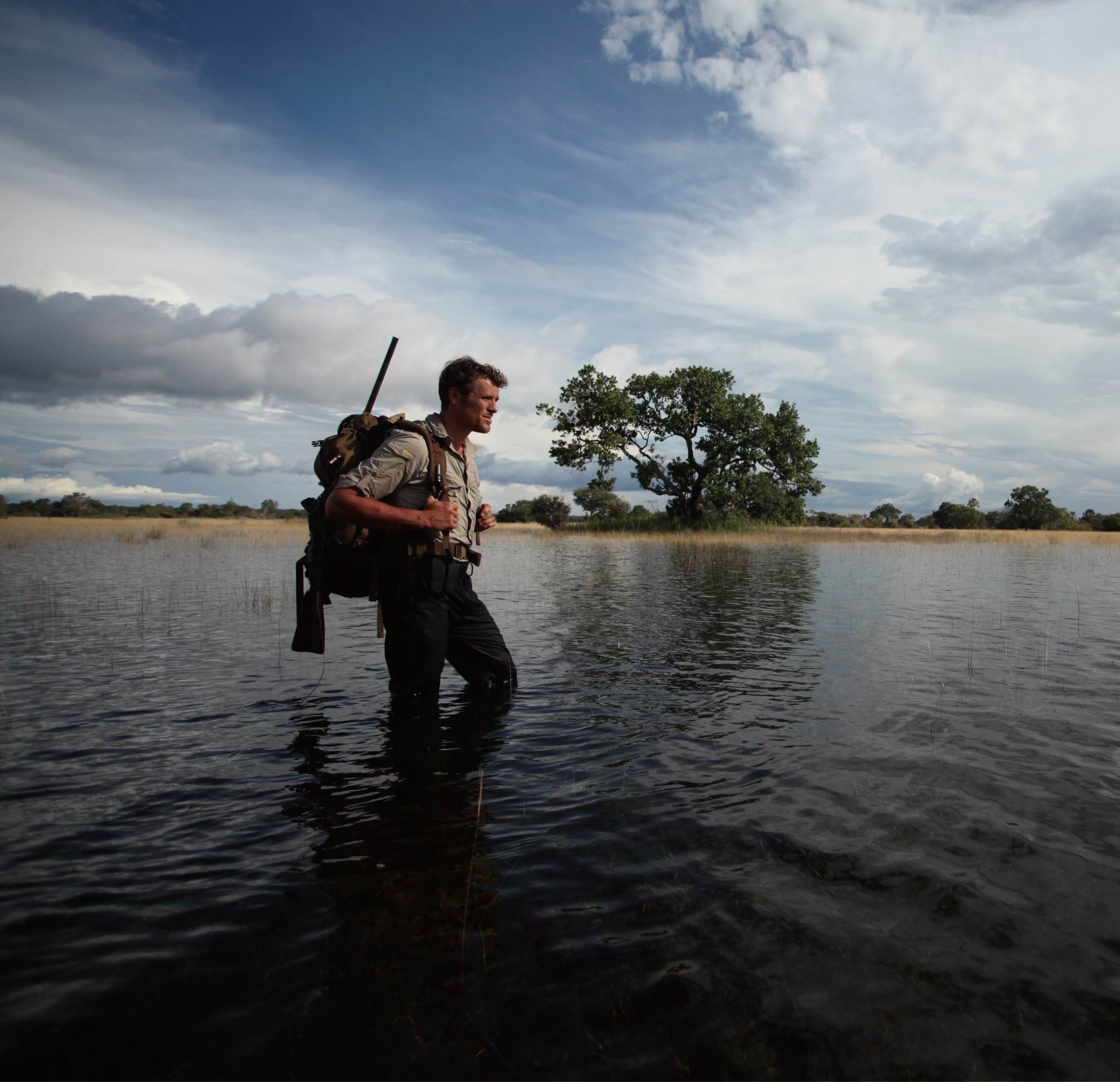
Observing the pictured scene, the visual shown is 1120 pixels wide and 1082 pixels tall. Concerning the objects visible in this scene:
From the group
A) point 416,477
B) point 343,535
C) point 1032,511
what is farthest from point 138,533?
point 1032,511

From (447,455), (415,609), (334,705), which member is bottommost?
(334,705)

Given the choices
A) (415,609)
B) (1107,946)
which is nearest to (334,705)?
(415,609)

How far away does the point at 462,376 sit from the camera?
5797 millimetres

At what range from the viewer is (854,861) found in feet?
12.2

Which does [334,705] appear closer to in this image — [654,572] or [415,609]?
[415,609]

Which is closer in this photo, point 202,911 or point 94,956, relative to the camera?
point 94,956

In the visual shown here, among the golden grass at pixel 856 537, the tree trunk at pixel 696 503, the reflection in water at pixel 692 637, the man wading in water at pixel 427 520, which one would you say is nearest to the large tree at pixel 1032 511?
the golden grass at pixel 856 537

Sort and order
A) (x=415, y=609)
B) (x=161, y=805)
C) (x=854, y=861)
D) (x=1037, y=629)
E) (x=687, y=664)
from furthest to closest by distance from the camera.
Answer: (x=1037, y=629) → (x=687, y=664) → (x=415, y=609) → (x=161, y=805) → (x=854, y=861)

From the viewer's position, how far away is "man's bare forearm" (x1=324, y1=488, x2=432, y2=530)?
4.98 meters

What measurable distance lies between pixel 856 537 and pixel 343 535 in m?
42.9

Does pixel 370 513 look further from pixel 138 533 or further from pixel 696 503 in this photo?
pixel 696 503

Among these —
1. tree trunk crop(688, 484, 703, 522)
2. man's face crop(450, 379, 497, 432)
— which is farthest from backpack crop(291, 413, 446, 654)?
tree trunk crop(688, 484, 703, 522)

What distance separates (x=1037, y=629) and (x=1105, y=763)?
7122mm

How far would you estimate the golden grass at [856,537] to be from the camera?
126 feet
